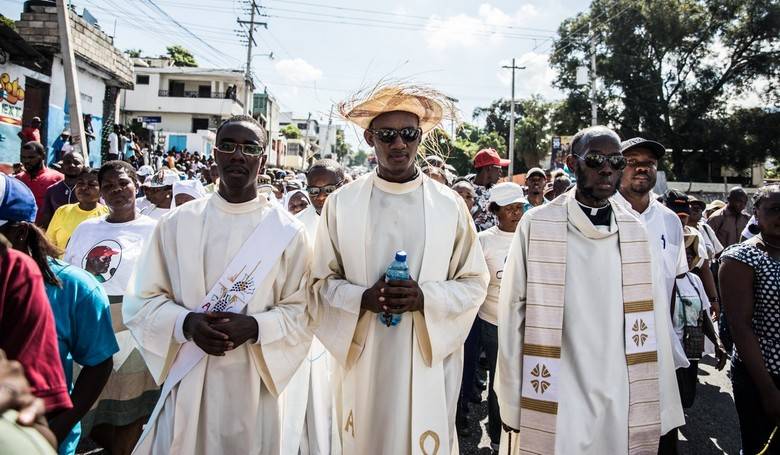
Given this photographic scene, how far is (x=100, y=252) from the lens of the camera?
3637 millimetres

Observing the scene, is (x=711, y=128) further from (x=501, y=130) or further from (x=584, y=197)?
(x=584, y=197)

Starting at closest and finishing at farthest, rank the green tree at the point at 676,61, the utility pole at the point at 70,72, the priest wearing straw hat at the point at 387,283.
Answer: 1. the priest wearing straw hat at the point at 387,283
2. the utility pole at the point at 70,72
3. the green tree at the point at 676,61

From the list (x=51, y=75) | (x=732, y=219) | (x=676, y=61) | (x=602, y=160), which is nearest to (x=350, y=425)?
(x=602, y=160)

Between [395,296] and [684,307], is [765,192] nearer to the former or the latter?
[684,307]

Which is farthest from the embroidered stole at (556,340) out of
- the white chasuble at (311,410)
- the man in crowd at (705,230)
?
the man in crowd at (705,230)

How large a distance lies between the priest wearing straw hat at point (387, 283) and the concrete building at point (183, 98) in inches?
1555

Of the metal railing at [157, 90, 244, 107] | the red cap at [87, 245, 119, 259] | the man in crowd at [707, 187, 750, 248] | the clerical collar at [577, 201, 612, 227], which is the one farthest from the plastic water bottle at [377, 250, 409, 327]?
the metal railing at [157, 90, 244, 107]

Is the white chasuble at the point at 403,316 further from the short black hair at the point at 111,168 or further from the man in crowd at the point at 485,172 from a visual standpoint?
the man in crowd at the point at 485,172

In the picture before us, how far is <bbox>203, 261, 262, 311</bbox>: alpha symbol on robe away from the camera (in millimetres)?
2551

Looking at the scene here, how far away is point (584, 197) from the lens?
295 centimetres

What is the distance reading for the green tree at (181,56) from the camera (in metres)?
52.3

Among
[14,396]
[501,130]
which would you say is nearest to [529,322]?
[14,396]

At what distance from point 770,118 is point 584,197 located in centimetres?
3517

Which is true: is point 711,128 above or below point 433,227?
above
